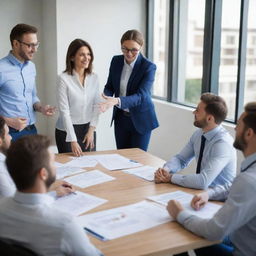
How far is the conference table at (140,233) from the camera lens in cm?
146

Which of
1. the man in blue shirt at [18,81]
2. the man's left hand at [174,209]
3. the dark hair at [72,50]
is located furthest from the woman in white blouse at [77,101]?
the man's left hand at [174,209]

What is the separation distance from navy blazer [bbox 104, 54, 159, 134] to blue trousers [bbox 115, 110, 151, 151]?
0.16 feet

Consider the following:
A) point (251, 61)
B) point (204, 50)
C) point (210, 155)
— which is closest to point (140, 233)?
point (210, 155)

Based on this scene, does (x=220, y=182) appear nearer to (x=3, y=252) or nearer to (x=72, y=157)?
(x=72, y=157)

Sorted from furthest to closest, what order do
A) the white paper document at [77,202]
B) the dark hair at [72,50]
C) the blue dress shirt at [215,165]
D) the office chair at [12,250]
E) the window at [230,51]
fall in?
the window at [230,51] → the dark hair at [72,50] → the blue dress shirt at [215,165] → the white paper document at [77,202] → the office chair at [12,250]

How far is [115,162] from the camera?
2637 millimetres

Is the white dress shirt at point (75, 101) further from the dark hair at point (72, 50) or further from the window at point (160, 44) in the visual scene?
the window at point (160, 44)

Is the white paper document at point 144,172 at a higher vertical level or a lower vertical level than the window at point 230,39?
lower

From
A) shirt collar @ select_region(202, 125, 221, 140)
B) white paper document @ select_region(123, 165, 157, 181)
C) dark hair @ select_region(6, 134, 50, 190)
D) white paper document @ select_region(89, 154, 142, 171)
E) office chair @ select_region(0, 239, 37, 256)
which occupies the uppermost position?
dark hair @ select_region(6, 134, 50, 190)

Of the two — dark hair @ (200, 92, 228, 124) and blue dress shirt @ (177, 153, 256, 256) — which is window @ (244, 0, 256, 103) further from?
blue dress shirt @ (177, 153, 256, 256)

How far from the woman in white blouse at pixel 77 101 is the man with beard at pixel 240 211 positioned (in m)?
1.36

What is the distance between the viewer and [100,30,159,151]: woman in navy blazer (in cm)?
314

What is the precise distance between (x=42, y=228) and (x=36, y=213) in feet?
0.19

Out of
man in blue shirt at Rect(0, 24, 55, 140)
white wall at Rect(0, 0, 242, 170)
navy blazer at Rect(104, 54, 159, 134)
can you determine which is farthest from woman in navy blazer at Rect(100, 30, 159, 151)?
white wall at Rect(0, 0, 242, 170)
